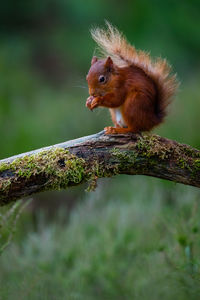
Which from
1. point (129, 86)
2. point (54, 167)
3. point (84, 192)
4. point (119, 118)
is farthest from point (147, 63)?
point (84, 192)

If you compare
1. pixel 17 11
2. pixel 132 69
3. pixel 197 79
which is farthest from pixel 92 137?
pixel 17 11

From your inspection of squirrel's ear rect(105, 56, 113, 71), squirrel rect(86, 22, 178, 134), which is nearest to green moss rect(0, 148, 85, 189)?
squirrel rect(86, 22, 178, 134)

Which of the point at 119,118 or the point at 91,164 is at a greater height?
the point at 119,118

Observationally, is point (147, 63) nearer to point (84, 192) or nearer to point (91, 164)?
point (91, 164)

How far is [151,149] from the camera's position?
8.43 feet

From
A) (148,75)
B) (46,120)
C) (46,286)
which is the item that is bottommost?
(46,286)

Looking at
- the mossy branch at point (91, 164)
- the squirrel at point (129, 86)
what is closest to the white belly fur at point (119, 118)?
the squirrel at point (129, 86)

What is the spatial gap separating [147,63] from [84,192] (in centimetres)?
291

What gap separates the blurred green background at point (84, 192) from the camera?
122 inches

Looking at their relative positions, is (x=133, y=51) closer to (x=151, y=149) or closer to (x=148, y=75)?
(x=148, y=75)

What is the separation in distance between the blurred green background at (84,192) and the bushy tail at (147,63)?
0.32m

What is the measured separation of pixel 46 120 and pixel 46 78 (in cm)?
320

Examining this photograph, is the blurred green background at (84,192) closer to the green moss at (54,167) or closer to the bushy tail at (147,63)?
the bushy tail at (147,63)

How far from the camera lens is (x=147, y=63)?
3.07m
